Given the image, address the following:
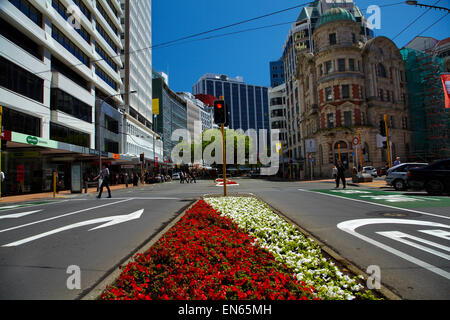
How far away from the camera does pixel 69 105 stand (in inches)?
1124

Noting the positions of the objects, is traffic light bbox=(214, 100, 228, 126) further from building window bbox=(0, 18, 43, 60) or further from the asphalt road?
building window bbox=(0, 18, 43, 60)

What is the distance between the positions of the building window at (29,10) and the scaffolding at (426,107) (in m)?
50.3

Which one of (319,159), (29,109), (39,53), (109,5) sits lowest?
(319,159)

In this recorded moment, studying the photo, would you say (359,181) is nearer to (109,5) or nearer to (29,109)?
(29,109)

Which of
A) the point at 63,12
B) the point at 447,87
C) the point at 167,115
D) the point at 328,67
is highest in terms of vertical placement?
the point at 167,115

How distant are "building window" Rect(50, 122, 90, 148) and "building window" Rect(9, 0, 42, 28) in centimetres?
898

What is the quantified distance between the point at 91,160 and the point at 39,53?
47.8 ft

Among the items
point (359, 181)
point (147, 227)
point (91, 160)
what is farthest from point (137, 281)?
point (91, 160)

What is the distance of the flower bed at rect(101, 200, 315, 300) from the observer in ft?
8.79

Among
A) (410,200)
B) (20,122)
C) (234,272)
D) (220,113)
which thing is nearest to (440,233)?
(234,272)

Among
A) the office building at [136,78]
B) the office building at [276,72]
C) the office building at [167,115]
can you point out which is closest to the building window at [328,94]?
the office building at [136,78]

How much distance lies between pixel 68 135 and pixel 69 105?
3.08 m

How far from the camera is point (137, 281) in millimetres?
3164

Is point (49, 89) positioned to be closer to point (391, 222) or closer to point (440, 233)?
point (391, 222)
